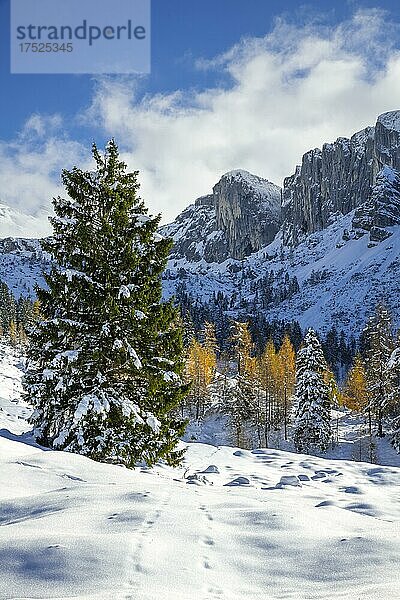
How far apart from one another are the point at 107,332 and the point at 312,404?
2724 cm

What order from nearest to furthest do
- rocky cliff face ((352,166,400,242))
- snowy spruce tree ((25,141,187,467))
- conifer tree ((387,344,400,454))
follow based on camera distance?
snowy spruce tree ((25,141,187,467)), conifer tree ((387,344,400,454)), rocky cliff face ((352,166,400,242))

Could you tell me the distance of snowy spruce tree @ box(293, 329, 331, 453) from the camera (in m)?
34.8

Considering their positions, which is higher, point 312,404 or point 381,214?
point 381,214

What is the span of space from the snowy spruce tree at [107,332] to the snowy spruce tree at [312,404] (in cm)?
2448

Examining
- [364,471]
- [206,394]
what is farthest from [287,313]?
[364,471]

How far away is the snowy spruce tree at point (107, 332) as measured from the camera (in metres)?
10.8

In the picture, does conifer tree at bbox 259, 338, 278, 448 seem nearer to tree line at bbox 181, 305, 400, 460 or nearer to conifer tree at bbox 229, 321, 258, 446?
tree line at bbox 181, 305, 400, 460

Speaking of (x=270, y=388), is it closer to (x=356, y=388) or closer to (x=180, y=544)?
(x=356, y=388)

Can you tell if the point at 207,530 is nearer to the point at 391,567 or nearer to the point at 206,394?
the point at 391,567

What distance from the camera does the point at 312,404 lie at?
34.9 metres

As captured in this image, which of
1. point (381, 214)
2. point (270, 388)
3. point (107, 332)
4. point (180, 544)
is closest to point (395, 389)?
point (270, 388)

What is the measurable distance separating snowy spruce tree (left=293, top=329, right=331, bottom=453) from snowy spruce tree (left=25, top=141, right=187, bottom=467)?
24.5 metres

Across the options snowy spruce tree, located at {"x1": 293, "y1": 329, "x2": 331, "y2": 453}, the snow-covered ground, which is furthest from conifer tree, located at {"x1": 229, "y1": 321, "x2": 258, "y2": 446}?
the snow-covered ground

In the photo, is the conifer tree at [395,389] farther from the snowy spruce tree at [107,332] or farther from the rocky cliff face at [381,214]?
the rocky cliff face at [381,214]
